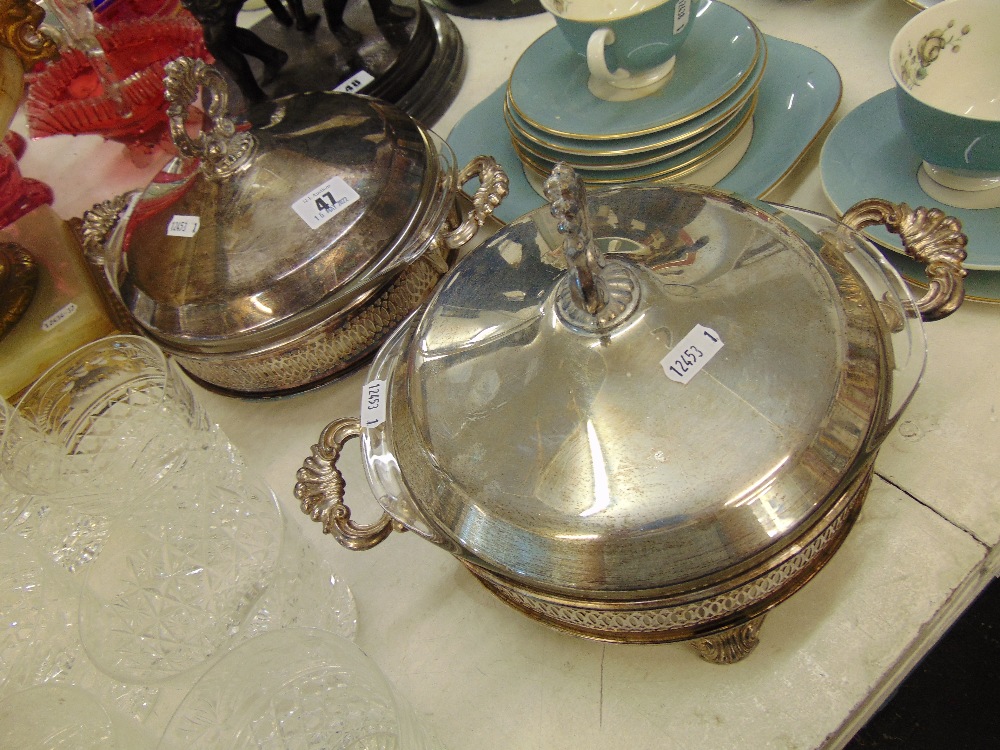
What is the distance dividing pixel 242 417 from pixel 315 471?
0.32 m

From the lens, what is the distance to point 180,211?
77 cm

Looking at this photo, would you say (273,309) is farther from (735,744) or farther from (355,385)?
(735,744)

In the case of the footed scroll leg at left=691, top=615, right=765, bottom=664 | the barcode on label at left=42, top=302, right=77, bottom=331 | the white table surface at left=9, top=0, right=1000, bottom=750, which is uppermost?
the barcode on label at left=42, top=302, right=77, bottom=331

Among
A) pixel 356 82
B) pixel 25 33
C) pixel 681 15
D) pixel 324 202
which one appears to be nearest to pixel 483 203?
pixel 324 202

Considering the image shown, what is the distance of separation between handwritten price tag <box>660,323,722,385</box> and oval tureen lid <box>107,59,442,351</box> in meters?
0.33

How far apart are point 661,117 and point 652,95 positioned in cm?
5

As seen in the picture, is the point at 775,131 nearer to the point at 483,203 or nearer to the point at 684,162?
the point at 684,162

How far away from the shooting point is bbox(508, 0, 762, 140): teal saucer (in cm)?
76

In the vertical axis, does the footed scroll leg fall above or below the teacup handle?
below

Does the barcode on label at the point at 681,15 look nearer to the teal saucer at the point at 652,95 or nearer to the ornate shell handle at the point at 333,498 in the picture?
the teal saucer at the point at 652,95

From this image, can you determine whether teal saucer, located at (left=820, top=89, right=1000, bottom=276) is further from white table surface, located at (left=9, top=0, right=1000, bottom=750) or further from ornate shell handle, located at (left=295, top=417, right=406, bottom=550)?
ornate shell handle, located at (left=295, top=417, right=406, bottom=550)

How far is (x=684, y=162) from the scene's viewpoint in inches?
30.1

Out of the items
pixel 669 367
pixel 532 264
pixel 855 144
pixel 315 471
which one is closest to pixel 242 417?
pixel 315 471

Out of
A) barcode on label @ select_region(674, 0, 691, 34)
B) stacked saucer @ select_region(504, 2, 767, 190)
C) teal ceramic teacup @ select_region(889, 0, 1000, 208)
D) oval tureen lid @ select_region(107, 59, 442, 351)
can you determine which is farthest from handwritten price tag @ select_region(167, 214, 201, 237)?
teal ceramic teacup @ select_region(889, 0, 1000, 208)
